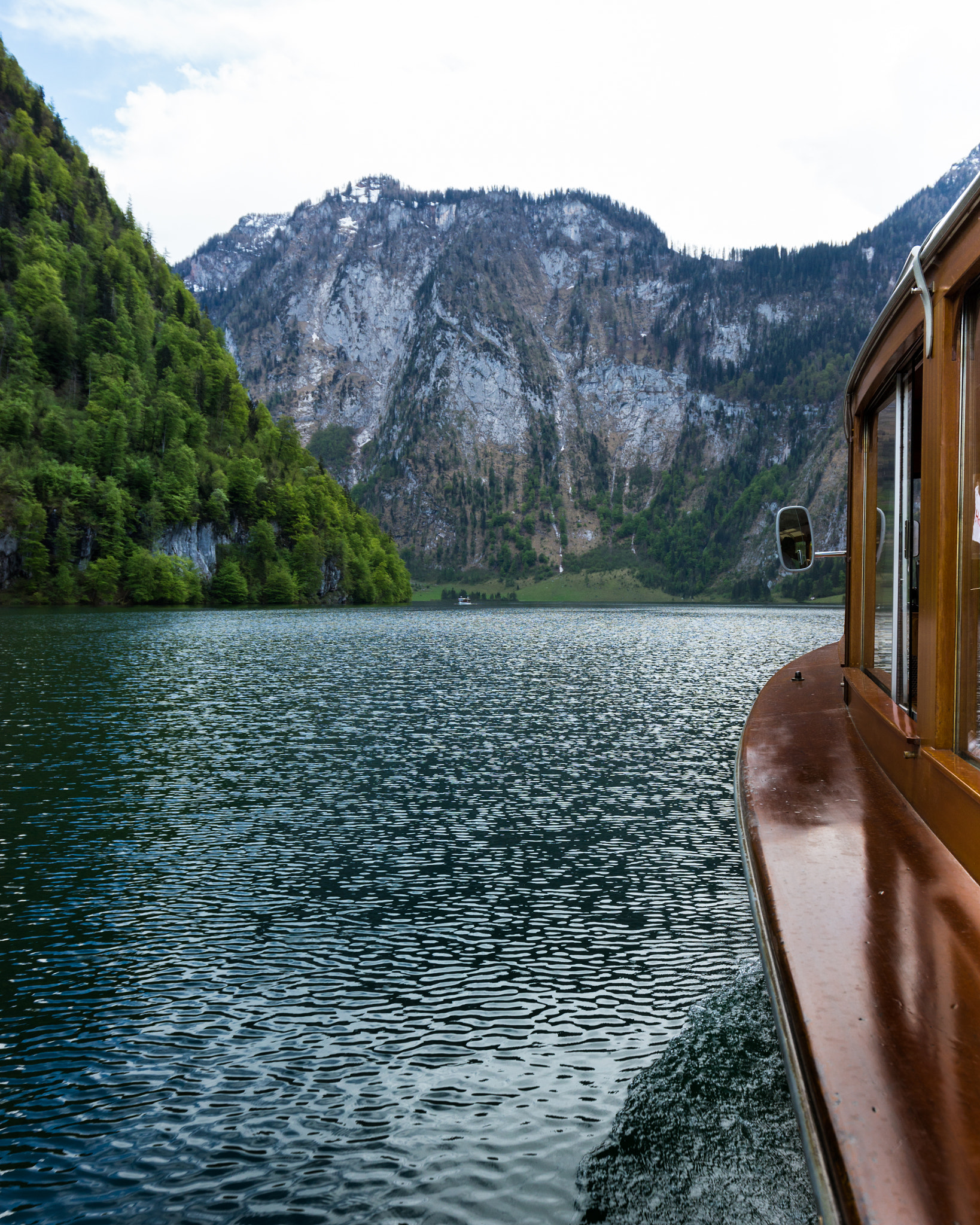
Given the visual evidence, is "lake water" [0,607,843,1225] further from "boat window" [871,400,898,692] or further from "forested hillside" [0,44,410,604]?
"forested hillside" [0,44,410,604]

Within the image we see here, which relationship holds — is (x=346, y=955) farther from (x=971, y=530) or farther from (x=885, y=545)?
(x=971, y=530)

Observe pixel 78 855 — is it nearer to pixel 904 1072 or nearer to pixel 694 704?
pixel 904 1072

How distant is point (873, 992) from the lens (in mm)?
3498

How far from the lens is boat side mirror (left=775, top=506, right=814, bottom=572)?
9102mm

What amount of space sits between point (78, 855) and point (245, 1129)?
753 centimetres

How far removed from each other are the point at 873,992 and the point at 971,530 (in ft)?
7.22

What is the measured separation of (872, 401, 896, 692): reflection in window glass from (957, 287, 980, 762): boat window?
1.98m

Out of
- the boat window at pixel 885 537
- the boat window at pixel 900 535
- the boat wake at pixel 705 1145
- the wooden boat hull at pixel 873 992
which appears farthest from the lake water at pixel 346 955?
the boat window at pixel 885 537

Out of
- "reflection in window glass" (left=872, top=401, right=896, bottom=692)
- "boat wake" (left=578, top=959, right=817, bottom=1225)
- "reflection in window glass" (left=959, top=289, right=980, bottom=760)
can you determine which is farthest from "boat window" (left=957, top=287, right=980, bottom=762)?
"boat wake" (left=578, top=959, right=817, bottom=1225)

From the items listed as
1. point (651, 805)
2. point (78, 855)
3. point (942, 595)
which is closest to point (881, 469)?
point (942, 595)

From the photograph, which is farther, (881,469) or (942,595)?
(881,469)

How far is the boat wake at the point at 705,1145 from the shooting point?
507cm

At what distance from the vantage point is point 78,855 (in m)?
12.4

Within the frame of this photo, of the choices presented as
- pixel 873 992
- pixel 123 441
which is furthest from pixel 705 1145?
pixel 123 441
